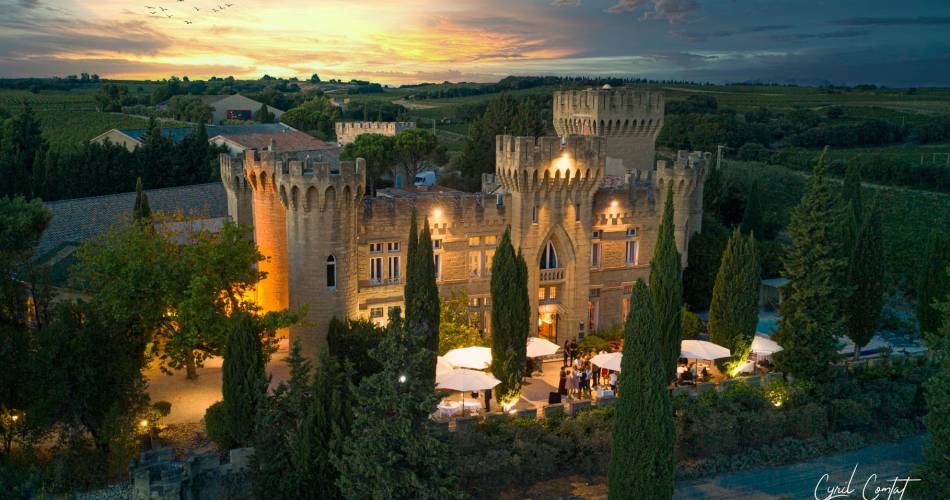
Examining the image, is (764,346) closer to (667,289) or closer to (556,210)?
(667,289)

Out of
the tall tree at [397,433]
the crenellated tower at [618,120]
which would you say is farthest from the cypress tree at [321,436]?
the crenellated tower at [618,120]

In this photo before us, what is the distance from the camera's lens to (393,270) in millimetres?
36344

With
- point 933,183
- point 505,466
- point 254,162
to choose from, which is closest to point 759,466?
point 505,466

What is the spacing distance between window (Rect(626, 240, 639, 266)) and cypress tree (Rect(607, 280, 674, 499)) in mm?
16927

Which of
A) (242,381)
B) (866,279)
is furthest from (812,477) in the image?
(242,381)

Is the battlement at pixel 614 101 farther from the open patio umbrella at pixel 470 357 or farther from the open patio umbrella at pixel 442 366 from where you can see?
the open patio umbrella at pixel 442 366

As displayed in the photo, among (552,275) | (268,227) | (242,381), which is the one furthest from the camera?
(552,275)

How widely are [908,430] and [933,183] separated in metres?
60.1

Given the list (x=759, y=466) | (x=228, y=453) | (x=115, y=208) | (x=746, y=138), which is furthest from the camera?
(x=746, y=138)

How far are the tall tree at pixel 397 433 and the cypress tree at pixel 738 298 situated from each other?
59.7 ft

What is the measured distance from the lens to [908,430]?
34781 millimetres

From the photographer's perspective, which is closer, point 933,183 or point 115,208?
point 115,208

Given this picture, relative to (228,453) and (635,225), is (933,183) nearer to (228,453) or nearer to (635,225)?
(635,225)

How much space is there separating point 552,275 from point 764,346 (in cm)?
973
